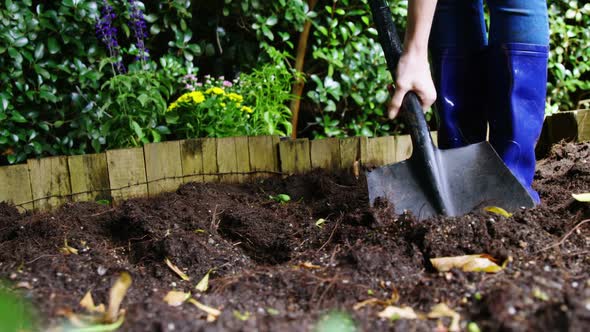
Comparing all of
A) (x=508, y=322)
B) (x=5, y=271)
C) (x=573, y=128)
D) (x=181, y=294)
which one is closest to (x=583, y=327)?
(x=508, y=322)

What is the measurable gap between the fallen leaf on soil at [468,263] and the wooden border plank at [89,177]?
5.00 feet

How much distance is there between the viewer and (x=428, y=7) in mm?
1680

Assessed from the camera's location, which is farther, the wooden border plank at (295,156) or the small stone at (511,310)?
the wooden border plank at (295,156)

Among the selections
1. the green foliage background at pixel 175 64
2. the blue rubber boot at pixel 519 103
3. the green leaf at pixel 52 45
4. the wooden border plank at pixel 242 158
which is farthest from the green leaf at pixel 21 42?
the blue rubber boot at pixel 519 103

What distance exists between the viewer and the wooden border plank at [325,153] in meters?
2.64

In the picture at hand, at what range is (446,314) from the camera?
1.15 metres

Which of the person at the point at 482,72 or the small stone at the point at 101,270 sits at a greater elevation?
the person at the point at 482,72

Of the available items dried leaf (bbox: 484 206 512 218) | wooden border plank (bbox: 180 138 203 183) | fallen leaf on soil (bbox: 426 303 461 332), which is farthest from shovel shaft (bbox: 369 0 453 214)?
wooden border plank (bbox: 180 138 203 183)

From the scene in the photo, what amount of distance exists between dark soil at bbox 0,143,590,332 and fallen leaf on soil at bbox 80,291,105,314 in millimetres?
19

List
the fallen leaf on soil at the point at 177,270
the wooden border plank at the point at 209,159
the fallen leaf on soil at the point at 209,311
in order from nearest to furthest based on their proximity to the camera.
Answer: the fallen leaf on soil at the point at 209,311 < the fallen leaf on soil at the point at 177,270 < the wooden border plank at the point at 209,159

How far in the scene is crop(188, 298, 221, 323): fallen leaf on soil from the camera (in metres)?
1.15

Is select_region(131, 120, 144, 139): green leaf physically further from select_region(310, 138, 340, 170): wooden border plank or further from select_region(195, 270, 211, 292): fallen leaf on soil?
select_region(195, 270, 211, 292): fallen leaf on soil

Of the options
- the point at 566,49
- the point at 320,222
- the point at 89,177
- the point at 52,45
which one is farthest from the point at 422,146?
the point at 566,49

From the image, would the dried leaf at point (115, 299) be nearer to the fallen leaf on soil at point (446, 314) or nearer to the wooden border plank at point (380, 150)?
the fallen leaf on soil at point (446, 314)
